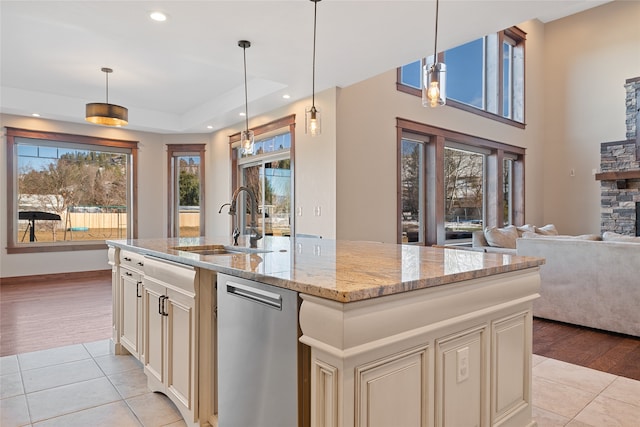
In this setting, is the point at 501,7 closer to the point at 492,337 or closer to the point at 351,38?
the point at 351,38

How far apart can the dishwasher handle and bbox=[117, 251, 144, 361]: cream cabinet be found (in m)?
1.19

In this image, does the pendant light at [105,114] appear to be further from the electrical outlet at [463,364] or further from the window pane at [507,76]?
the window pane at [507,76]

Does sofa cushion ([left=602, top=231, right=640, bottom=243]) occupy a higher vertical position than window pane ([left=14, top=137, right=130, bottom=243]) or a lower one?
lower

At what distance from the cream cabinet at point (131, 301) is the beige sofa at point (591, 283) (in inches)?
144

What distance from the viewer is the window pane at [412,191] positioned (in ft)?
18.4

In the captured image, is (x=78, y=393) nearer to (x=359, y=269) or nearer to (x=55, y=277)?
(x=359, y=269)

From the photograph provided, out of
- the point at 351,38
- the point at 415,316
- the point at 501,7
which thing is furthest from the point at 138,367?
the point at 501,7

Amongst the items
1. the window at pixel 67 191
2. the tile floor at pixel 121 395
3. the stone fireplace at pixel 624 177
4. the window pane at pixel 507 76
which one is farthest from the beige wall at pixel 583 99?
the window at pixel 67 191

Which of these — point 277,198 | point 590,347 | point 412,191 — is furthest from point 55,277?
point 590,347

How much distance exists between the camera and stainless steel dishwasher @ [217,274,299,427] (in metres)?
1.27

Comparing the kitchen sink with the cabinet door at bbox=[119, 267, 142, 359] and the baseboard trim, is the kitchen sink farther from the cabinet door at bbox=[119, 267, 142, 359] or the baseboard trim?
the baseboard trim

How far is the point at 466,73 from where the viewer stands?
6.87 m

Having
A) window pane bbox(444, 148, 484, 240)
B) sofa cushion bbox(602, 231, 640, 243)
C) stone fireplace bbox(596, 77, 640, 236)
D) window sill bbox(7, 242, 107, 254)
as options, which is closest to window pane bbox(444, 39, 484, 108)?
window pane bbox(444, 148, 484, 240)

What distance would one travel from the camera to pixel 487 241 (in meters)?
5.16
